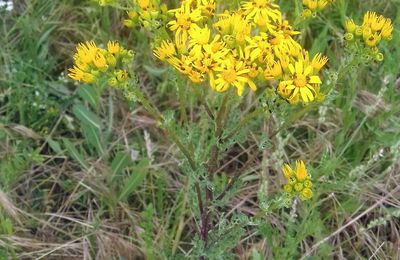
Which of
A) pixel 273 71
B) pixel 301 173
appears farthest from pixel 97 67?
pixel 301 173

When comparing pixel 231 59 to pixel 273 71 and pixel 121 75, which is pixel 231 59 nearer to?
pixel 273 71

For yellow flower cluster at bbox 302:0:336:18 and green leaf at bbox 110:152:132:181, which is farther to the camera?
green leaf at bbox 110:152:132:181

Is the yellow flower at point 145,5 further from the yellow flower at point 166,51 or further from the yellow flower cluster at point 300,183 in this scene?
the yellow flower cluster at point 300,183

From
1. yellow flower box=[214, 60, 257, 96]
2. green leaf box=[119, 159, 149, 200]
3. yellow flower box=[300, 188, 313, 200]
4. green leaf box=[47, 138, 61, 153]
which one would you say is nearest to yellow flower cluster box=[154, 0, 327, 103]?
yellow flower box=[214, 60, 257, 96]

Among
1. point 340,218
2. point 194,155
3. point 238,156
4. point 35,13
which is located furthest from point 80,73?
point 35,13

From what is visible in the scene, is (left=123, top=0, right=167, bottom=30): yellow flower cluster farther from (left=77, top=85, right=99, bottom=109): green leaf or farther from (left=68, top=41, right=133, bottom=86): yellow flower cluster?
(left=77, top=85, right=99, bottom=109): green leaf

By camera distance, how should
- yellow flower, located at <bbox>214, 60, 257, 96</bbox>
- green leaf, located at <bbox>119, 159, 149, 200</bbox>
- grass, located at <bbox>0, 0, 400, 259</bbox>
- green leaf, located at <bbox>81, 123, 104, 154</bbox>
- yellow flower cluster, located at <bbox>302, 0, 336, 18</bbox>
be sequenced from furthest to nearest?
green leaf, located at <bbox>81, 123, 104, 154</bbox> < green leaf, located at <bbox>119, 159, 149, 200</bbox> < grass, located at <bbox>0, 0, 400, 259</bbox> < yellow flower cluster, located at <bbox>302, 0, 336, 18</bbox> < yellow flower, located at <bbox>214, 60, 257, 96</bbox>

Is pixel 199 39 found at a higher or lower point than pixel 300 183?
higher
